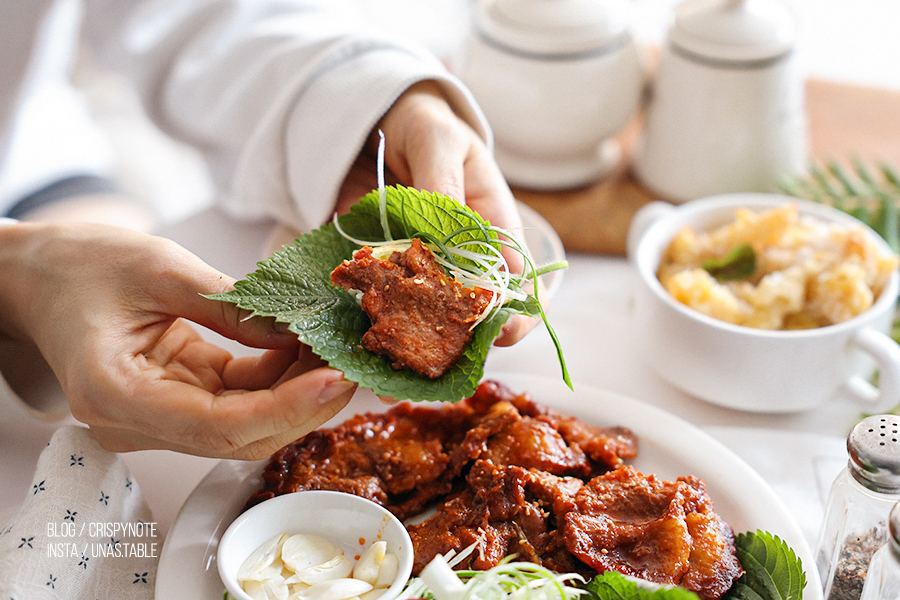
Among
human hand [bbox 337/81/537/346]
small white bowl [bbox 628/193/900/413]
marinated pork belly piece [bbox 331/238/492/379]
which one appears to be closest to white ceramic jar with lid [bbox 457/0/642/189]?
human hand [bbox 337/81/537/346]

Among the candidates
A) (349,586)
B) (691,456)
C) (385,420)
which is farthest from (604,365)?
(349,586)

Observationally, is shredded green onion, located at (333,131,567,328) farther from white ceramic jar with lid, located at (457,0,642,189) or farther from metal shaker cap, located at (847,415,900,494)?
white ceramic jar with lid, located at (457,0,642,189)

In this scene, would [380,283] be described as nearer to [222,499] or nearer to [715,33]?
[222,499]

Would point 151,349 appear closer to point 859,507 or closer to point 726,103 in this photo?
point 859,507

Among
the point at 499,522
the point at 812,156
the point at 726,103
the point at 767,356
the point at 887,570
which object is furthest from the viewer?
the point at 812,156

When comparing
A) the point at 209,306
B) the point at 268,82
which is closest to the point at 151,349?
the point at 209,306

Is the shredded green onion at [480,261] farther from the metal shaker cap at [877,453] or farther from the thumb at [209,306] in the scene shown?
the metal shaker cap at [877,453]

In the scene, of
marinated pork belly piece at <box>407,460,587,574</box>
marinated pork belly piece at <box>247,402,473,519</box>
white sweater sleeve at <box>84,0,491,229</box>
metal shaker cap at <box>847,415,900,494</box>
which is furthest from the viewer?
white sweater sleeve at <box>84,0,491,229</box>
